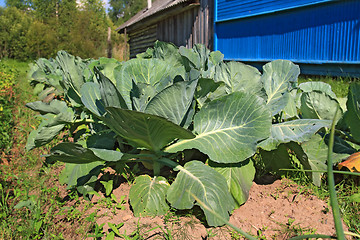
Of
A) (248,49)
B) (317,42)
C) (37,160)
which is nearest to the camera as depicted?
(37,160)

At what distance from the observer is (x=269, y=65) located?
89.4 inches

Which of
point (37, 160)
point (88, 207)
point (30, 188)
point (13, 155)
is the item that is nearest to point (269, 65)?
point (88, 207)

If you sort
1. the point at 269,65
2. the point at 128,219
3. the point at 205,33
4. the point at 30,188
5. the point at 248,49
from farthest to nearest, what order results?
1. the point at 205,33
2. the point at 248,49
3. the point at 30,188
4. the point at 269,65
5. the point at 128,219

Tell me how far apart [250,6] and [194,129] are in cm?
794

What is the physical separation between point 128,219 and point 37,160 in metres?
1.97

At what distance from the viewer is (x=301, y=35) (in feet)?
24.4

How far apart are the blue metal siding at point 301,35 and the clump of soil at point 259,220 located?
547cm

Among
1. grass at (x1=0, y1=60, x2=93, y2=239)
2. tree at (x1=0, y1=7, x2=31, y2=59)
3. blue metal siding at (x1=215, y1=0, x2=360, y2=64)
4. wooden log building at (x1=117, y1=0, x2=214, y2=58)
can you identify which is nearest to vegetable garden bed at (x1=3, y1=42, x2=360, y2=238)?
grass at (x1=0, y1=60, x2=93, y2=239)

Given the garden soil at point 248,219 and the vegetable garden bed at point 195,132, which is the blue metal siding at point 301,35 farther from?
the garden soil at point 248,219

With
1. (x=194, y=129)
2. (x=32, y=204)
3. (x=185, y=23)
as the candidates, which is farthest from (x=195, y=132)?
(x=185, y=23)

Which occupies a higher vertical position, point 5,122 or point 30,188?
point 5,122

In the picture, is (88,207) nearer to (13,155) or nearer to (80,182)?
(80,182)

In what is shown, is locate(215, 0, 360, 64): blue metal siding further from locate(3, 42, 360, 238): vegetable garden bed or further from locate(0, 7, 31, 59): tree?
locate(0, 7, 31, 59): tree

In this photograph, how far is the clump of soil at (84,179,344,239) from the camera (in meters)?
1.54
